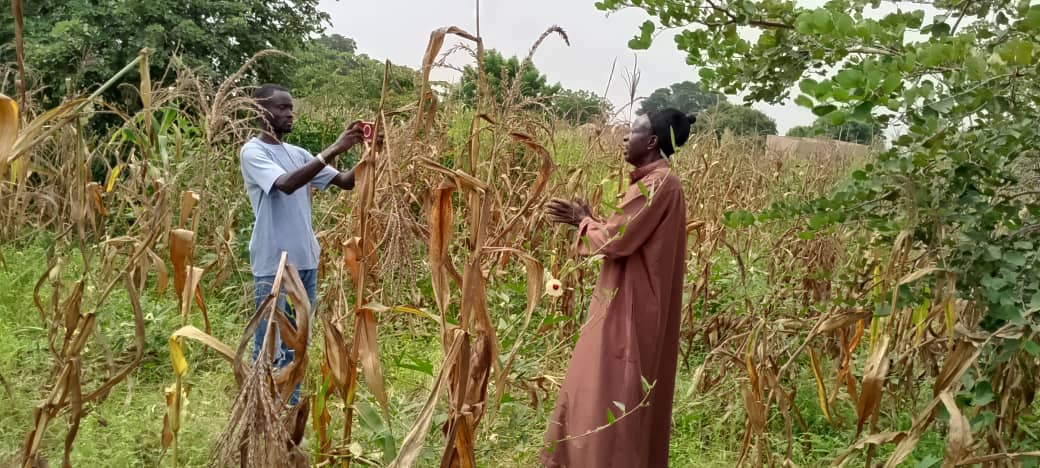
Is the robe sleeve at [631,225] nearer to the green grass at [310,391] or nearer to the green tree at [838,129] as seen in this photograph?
the green grass at [310,391]

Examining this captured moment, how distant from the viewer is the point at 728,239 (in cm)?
489

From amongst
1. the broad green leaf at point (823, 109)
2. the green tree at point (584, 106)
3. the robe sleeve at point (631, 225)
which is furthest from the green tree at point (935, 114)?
the green tree at point (584, 106)

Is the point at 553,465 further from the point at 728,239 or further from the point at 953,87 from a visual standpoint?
the point at 728,239

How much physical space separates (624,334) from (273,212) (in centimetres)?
134

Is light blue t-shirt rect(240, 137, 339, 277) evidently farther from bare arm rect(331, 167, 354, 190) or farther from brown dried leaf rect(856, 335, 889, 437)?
brown dried leaf rect(856, 335, 889, 437)

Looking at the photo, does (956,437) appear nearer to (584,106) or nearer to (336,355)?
(336,355)

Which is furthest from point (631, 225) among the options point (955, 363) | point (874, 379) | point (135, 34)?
point (135, 34)

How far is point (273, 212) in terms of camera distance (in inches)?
103

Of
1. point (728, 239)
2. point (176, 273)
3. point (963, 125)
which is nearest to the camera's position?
point (963, 125)

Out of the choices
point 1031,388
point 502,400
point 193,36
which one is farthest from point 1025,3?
point 193,36

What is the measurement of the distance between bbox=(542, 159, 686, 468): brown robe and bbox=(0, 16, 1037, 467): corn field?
0.12m

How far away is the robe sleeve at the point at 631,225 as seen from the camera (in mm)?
2252

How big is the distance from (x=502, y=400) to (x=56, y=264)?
1087 mm

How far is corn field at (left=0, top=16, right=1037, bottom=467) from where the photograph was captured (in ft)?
4.28
